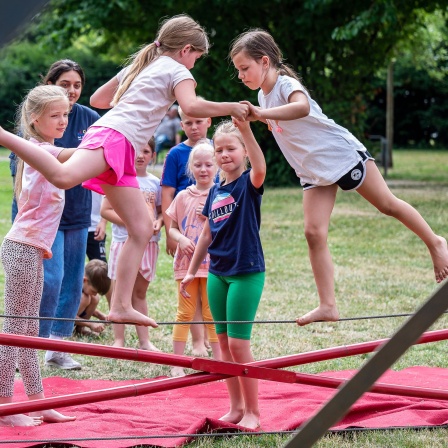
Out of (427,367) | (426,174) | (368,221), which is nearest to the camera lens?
(427,367)

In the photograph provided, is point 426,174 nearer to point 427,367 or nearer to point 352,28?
point 352,28

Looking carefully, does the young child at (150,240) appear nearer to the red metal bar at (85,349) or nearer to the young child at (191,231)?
the young child at (191,231)

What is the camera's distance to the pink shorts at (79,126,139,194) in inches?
116

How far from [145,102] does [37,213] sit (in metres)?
0.86

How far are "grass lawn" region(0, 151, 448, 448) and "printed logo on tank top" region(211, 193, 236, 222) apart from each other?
104 cm

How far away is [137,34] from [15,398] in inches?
515

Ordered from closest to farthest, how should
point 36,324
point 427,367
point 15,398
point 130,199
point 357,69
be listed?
1. point 130,199
2. point 36,324
3. point 15,398
4. point 427,367
5. point 357,69

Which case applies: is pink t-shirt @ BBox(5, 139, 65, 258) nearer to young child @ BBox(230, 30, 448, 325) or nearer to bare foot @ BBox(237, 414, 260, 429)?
young child @ BBox(230, 30, 448, 325)

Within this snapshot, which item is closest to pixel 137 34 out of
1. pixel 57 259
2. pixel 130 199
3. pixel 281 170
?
pixel 281 170

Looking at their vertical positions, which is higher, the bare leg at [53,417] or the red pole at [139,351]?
the red pole at [139,351]

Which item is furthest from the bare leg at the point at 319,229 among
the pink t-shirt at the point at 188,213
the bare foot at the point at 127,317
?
the pink t-shirt at the point at 188,213

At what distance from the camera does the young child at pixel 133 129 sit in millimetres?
2834

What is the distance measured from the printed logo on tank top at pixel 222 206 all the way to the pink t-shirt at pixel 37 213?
0.74 meters

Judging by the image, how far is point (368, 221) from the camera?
11.5 m
